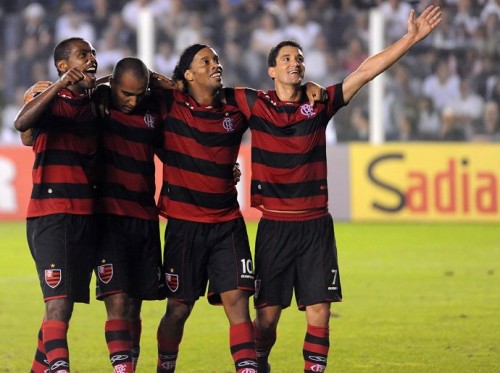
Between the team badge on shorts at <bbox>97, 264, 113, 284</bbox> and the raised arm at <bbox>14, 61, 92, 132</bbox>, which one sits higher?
the raised arm at <bbox>14, 61, 92, 132</bbox>

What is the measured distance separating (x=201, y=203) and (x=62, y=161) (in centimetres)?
84

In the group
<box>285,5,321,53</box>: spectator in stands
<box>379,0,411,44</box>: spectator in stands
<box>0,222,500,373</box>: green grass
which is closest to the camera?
<box>0,222,500,373</box>: green grass

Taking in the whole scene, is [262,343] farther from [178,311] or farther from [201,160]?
[201,160]

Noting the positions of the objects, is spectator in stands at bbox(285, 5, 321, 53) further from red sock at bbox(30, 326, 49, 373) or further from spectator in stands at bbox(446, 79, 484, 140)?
red sock at bbox(30, 326, 49, 373)

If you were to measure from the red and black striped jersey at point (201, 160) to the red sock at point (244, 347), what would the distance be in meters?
0.65

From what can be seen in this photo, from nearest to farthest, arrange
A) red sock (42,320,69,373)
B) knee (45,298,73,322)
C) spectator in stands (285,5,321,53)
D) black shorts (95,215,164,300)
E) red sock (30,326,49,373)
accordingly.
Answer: red sock (42,320,69,373), knee (45,298,73,322), black shorts (95,215,164,300), red sock (30,326,49,373), spectator in stands (285,5,321,53)

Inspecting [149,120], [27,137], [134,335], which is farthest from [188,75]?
[134,335]

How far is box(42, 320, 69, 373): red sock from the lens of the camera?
6965 millimetres

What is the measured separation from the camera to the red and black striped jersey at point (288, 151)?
746 cm

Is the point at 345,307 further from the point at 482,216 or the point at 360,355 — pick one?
the point at 482,216

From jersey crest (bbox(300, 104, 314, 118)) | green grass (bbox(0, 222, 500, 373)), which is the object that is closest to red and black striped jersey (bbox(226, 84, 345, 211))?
jersey crest (bbox(300, 104, 314, 118))

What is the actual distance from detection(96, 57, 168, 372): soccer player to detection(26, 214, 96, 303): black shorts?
15cm

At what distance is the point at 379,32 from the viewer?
58.4ft

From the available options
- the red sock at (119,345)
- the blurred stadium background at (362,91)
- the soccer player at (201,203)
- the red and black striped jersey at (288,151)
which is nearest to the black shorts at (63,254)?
the red sock at (119,345)
